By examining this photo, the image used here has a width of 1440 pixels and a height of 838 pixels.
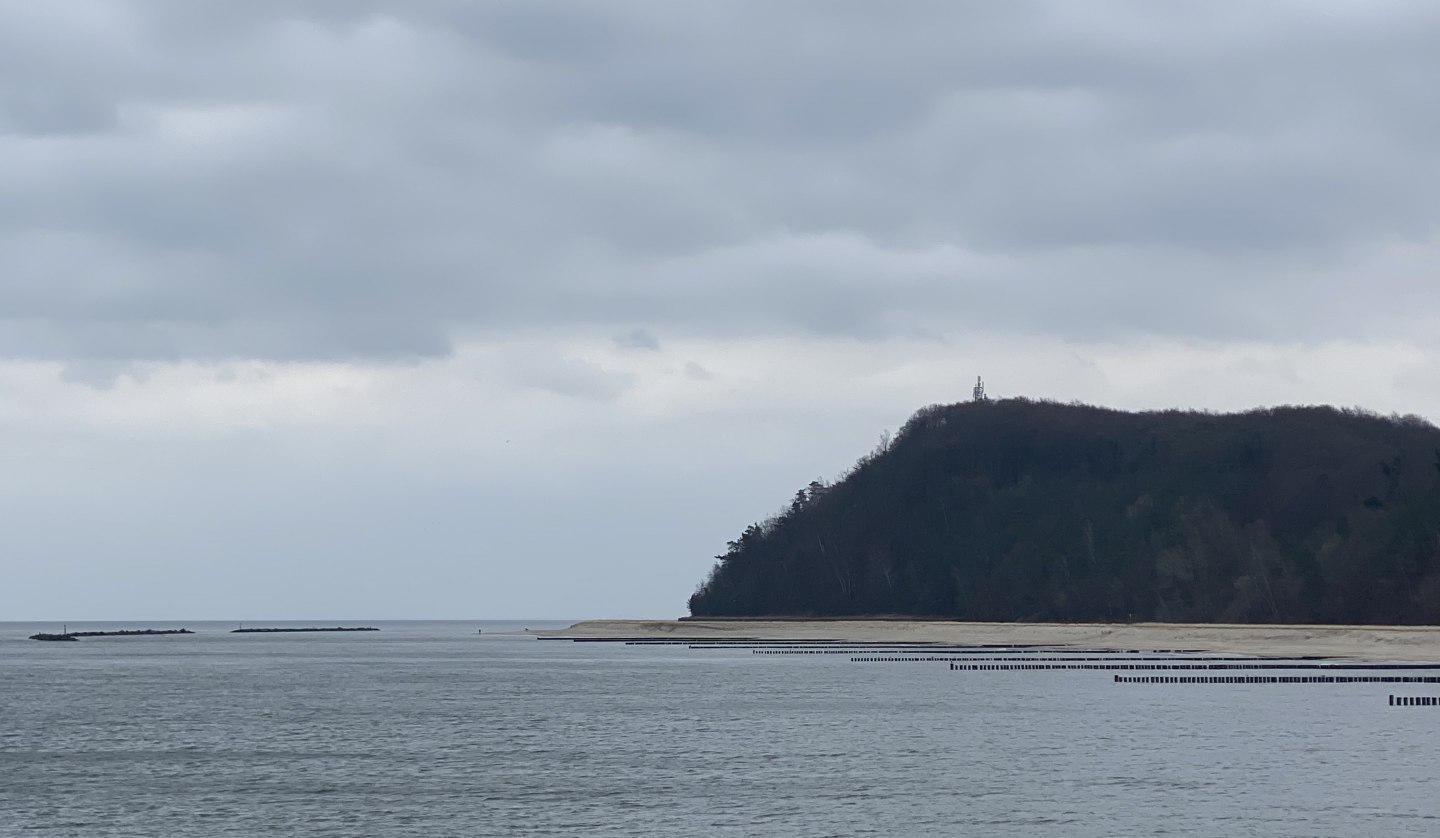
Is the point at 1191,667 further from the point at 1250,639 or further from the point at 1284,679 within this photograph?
the point at 1250,639

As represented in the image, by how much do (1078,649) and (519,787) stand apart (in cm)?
11579

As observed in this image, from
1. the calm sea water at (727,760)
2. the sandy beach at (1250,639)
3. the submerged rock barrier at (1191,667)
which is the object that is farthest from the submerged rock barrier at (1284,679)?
the sandy beach at (1250,639)

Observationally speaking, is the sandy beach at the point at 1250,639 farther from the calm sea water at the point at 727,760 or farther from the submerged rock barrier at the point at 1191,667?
the calm sea water at the point at 727,760

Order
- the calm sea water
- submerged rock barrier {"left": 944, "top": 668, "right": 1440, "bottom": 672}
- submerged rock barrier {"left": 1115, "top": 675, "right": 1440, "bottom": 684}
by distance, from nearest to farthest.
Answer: the calm sea water → submerged rock barrier {"left": 1115, "top": 675, "right": 1440, "bottom": 684} → submerged rock barrier {"left": 944, "top": 668, "right": 1440, "bottom": 672}

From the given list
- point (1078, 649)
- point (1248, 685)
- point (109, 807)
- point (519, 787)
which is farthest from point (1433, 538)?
point (109, 807)

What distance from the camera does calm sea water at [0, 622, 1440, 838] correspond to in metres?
48.3

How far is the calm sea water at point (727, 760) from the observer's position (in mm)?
48344

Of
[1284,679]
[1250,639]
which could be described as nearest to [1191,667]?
[1284,679]

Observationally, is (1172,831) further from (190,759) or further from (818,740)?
(190,759)

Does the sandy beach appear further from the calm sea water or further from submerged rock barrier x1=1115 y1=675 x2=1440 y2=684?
the calm sea water

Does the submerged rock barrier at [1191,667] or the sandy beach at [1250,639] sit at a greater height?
the sandy beach at [1250,639]

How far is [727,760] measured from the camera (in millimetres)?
65000

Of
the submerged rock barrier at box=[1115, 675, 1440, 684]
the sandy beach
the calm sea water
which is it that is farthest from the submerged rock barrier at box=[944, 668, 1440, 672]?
A: the calm sea water

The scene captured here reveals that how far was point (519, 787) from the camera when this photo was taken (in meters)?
56.3
